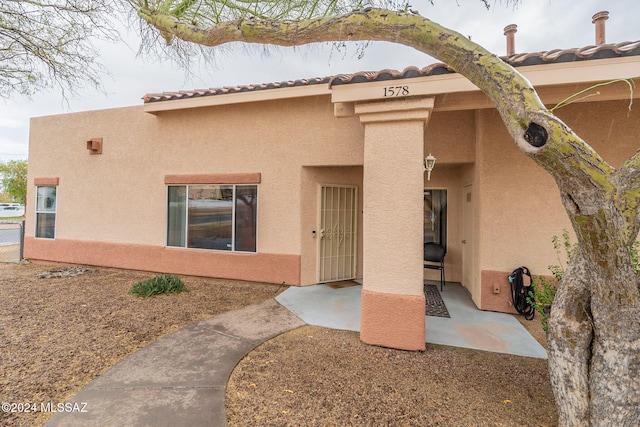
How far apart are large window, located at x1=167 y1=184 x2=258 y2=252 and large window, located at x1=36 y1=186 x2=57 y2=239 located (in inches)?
196

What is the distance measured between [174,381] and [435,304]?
501 centimetres

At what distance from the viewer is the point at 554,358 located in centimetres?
261

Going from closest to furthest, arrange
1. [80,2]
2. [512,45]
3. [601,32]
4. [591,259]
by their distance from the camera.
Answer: [591,259] < [80,2] < [601,32] < [512,45]

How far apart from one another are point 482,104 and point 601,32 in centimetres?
383

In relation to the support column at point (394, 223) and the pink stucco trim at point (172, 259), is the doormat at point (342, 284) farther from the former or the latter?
the support column at point (394, 223)

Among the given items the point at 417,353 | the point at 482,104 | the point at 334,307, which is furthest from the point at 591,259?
the point at 334,307

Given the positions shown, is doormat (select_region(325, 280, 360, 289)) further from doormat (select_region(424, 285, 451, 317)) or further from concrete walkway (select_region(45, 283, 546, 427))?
doormat (select_region(424, 285, 451, 317))

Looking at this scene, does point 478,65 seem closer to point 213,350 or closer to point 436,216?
point 213,350

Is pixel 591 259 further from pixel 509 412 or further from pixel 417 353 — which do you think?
pixel 417 353

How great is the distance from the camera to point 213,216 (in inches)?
325

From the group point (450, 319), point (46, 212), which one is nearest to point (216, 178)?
point (450, 319)

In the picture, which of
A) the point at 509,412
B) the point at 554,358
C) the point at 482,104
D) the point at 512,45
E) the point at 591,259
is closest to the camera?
the point at 591,259

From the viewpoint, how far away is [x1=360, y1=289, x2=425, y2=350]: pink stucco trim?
4.32 metres

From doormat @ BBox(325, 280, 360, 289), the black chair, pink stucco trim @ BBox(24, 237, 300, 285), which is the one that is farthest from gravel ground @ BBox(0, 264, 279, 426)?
the black chair
